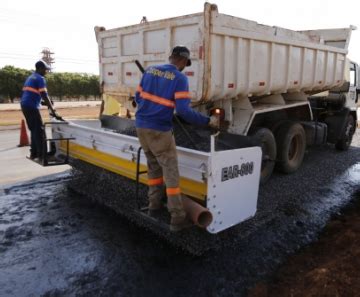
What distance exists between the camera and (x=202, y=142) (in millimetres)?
4582

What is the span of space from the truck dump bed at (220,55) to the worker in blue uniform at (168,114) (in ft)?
3.67

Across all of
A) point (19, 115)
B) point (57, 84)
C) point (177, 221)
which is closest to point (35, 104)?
point (177, 221)

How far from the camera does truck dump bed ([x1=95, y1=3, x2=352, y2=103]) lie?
430 cm

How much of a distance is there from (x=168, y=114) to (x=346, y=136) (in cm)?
653

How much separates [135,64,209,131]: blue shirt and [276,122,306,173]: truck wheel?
9.87ft

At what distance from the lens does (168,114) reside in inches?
126

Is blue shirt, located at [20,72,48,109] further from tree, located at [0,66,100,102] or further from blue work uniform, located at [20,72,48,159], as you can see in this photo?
tree, located at [0,66,100,102]

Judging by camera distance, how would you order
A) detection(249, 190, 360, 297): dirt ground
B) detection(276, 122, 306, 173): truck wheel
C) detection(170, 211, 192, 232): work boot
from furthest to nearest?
detection(276, 122, 306, 173): truck wheel < detection(170, 211, 192, 232): work boot < detection(249, 190, 360, 297): dirt ground

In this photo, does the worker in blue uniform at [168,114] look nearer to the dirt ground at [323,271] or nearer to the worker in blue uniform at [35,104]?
the dirt ground at [323,271]

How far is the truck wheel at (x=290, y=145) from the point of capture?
19.3 ft

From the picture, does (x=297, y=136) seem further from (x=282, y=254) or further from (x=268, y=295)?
(x=268, y=295)

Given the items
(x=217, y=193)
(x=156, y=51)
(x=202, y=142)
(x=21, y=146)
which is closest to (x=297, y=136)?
(x=202, y=142)

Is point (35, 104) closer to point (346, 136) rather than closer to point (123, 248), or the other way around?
point (123, 248)

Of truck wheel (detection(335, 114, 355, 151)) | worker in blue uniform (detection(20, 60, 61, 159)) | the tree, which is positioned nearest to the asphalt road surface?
worker in blue uniform (detection(20, 60, 61, 159))
